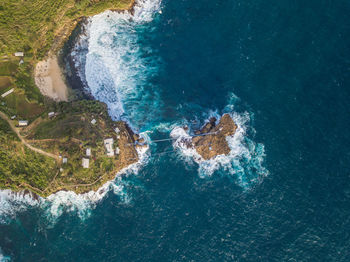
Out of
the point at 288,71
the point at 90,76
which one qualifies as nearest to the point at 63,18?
the point at 90,76

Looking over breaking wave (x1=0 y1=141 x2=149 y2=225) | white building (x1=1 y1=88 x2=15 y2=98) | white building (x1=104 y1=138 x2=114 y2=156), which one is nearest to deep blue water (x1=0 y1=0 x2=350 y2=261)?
breaking wave (x1=0 y1=141 x2=149 y2=225)

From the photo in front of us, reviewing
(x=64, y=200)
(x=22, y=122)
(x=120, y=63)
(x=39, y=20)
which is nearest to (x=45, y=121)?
(x=22, y=122)

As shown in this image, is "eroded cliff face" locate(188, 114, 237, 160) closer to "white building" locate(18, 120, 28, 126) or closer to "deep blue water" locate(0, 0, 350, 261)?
"deep blue water" locate(0, 0, 350, 261)

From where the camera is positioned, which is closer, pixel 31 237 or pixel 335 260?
pixel 335 260

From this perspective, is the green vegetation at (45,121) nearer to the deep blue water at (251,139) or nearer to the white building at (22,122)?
the white building at (22,122)

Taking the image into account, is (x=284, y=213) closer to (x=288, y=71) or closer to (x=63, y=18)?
(x=288, y=71)
